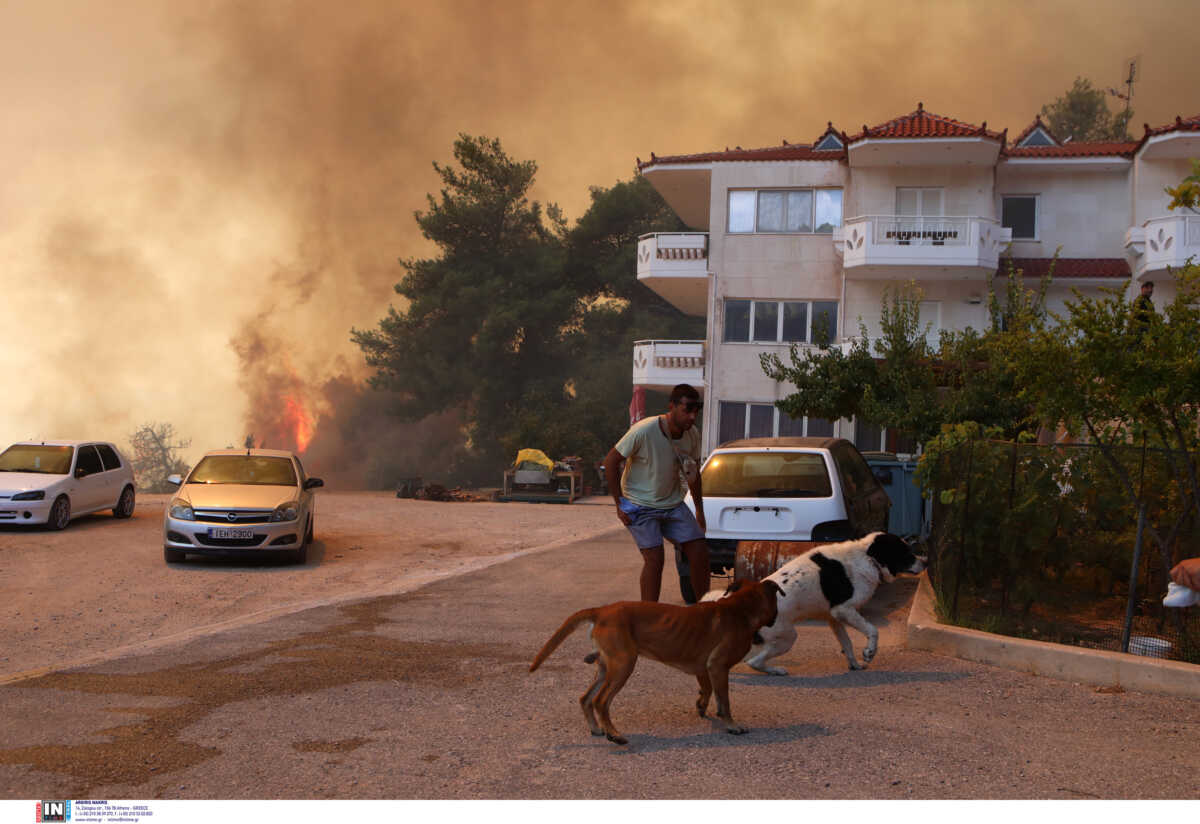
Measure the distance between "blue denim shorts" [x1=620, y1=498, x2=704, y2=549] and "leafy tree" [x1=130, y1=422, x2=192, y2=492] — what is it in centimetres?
6905

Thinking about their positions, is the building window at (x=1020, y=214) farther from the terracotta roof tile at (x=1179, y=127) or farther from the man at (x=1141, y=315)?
the man at (x=1141, y=315)

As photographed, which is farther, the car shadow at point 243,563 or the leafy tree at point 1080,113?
the leafy tree at point 1080,113

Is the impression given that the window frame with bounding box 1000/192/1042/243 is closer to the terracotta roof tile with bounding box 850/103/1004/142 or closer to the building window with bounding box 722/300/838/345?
the terracotta roof tile with bounding box 850/103/1004/142

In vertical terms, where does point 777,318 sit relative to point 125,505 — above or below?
above

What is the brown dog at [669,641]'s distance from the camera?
5.45 m

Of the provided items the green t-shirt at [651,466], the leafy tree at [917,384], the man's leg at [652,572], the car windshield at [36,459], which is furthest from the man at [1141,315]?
the car windshield at [36,459]

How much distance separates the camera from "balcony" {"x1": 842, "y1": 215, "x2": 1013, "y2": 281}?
28656 millimetres

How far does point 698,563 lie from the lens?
25.8 feet

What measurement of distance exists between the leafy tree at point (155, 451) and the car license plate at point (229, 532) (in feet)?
201

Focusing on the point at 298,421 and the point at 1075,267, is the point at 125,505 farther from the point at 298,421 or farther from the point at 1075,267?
the point at 298,421

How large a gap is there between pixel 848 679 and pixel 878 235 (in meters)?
23.5

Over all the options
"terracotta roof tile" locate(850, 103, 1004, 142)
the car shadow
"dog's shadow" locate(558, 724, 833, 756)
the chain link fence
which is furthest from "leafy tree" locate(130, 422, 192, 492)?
"dog's shadow" locate(558, 724, 833, 756)

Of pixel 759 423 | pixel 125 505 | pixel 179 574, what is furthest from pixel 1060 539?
pixel 759 423

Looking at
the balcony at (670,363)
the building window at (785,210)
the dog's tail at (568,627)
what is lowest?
the dog's tail at (568,627)
